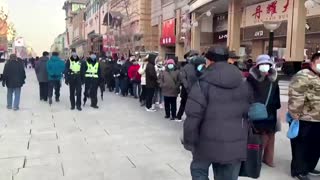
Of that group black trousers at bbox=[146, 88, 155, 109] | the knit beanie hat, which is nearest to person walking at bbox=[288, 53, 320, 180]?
the knit beanie hat

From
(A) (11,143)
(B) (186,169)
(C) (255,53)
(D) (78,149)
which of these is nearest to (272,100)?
(B) (186,169)

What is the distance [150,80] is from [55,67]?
3.44 meters

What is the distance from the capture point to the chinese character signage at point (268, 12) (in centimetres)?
1980

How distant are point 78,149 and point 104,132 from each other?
1.68 meters

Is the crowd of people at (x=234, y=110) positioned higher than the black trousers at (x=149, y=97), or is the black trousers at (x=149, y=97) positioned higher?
the crowd of people at (x=234, y=110)

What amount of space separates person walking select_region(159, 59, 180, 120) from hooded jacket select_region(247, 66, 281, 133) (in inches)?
190

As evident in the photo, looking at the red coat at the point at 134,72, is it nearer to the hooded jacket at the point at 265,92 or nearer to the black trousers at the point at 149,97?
the black trousers at the point at 149,97

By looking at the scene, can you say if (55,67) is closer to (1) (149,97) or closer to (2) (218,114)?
(1) (149,97)

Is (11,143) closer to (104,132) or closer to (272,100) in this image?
(104,132)

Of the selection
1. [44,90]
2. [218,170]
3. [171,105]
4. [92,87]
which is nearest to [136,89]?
[44,90]

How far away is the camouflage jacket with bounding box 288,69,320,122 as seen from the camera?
5465mm

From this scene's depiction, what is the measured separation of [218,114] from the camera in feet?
11.9

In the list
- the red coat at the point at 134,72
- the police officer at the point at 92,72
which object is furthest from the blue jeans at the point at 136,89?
the police officer at the point at 92,72

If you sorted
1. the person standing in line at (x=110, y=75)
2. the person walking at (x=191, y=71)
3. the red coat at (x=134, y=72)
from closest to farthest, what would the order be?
the person walking at (x=191, y=71)
the red coat at (x=134, y=72)
the person standing in line at (x=110, y=75)
